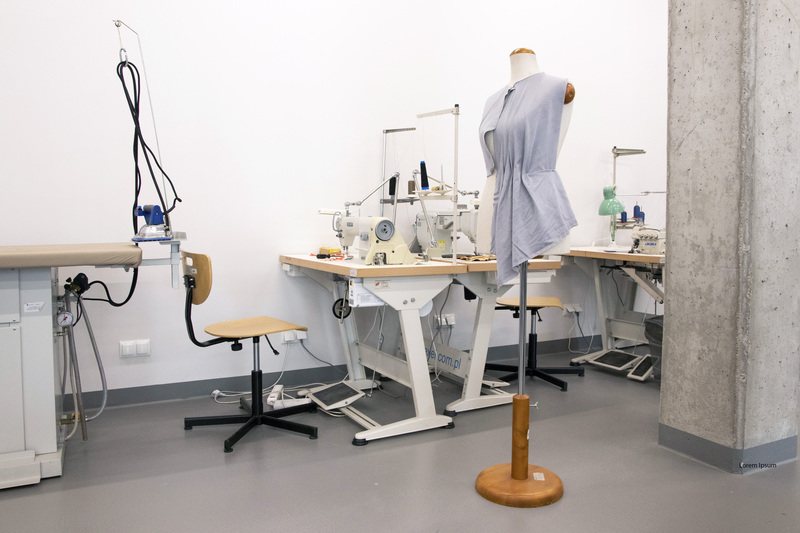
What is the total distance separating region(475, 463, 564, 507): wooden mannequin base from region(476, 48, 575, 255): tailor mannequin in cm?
87

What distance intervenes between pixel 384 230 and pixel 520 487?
1.34 m

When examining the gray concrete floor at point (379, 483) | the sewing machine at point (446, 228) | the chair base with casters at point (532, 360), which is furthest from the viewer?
the chair base with casters at point (532, 360)

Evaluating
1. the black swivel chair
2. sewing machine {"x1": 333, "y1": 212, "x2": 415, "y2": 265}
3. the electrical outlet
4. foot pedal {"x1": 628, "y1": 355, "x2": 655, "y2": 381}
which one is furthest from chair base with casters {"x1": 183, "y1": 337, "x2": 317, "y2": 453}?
foot pedal {"x1": 628, "y1": 355, "x2": 655, "y2": 381}

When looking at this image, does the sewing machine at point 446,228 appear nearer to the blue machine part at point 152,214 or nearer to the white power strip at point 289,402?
the white power strip at point 289,402

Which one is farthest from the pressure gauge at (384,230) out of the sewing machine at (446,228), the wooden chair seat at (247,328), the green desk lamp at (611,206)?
the green desk lamp at (611,206)

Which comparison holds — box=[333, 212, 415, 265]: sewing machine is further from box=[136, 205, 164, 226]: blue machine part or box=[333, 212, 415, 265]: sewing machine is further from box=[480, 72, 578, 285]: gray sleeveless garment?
box=[136, 205, 164, 226]: blue machine part

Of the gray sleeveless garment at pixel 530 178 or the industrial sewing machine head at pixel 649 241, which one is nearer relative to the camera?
the gray sleeveless garment at pixel 530 178

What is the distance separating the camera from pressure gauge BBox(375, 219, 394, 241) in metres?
2.93

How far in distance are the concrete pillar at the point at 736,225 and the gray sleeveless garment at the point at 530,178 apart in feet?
2.30

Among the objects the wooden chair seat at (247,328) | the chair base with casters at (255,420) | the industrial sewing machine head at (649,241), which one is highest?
the industrial sewing machine head at (649,241)

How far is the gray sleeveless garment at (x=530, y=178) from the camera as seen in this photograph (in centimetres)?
215

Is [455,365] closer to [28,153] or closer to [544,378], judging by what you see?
[544,378]

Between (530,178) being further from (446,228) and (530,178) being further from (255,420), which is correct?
(255,420)

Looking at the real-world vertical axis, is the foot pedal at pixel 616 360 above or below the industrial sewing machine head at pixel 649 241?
below
